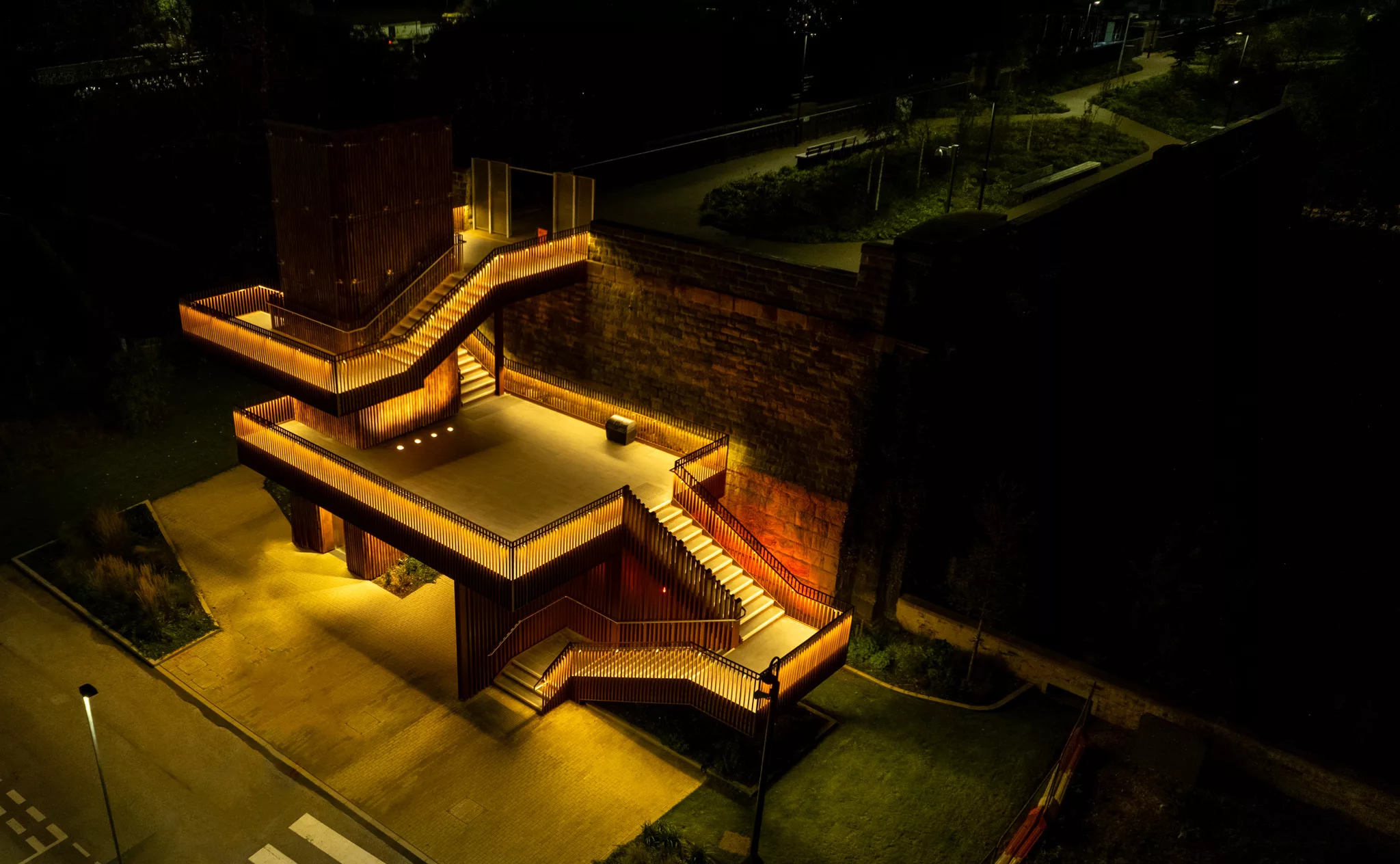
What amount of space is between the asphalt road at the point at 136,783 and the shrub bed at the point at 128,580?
30.2 inches

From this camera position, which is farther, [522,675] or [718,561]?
[522,675]

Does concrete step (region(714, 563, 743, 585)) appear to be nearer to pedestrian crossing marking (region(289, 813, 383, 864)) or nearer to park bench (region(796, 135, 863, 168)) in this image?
pedestrian crossing marking (region(289, 813, 383, 864))

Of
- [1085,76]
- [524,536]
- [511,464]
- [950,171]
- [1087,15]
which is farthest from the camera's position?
[1087,15]

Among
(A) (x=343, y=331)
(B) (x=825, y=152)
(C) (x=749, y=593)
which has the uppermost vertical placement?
(B) (x=825, y=152)

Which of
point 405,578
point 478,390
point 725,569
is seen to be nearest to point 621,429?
point 478,390

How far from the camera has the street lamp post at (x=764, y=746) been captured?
46.2 ft

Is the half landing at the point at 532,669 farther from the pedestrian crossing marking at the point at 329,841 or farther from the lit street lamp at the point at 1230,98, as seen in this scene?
the lit street lamp at the point at 1230,98

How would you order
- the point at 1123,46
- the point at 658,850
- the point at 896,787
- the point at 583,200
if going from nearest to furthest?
the point at 658,850, the point at 896,787, the point at 583,200, the point at 1123,46

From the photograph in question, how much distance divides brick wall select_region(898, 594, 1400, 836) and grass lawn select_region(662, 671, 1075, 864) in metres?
0.66

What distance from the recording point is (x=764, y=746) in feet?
48.2

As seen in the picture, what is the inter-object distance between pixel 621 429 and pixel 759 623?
5.12m

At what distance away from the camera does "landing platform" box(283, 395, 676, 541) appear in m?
18.2

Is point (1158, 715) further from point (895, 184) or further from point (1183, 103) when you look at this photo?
point (1183, 103)

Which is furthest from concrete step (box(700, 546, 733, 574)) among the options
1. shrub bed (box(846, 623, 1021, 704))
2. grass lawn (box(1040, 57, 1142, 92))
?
grass lawn (box(1040, 57, 1142, 92))
